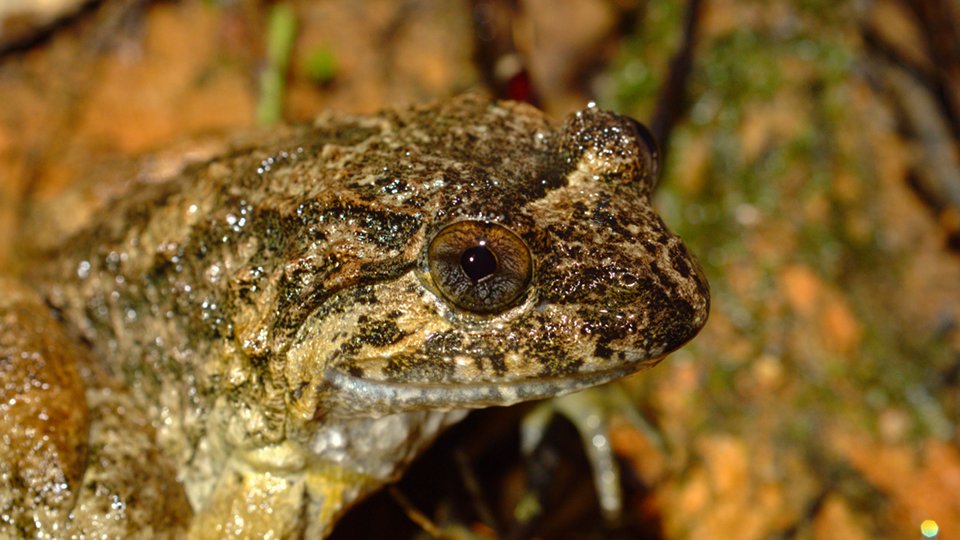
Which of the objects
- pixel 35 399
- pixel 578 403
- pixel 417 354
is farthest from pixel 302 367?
pixel 578 403

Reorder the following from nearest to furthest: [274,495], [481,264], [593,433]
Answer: [481,264] → [274,495] → [593,433]

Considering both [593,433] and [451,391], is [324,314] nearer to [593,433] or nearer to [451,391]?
[451,391]

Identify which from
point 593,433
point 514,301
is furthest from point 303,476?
point 593,433

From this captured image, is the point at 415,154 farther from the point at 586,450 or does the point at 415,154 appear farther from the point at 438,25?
the point at 438,25

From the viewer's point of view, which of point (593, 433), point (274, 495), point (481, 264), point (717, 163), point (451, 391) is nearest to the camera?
point (481, 264)

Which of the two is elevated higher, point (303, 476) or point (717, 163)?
point (303, 476)

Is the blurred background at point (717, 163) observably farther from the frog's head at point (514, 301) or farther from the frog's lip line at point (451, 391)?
the frog's head at point (514, 301)

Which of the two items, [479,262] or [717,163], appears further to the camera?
[717,163]

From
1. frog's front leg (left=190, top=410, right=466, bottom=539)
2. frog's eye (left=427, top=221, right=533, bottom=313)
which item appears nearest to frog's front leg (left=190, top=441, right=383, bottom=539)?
frog's front leg (left=190, top=410, right=466, bottom=539)
